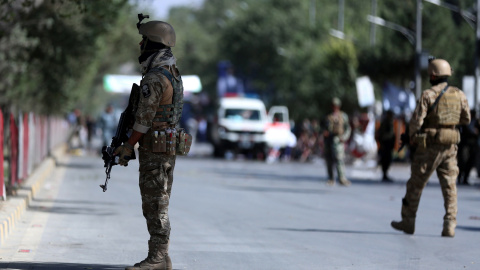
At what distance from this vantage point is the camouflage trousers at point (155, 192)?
7.91 metres

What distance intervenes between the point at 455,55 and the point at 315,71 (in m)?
11.1

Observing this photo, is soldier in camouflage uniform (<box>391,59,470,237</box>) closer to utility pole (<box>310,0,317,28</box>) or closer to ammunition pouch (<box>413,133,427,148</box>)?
ammunition pouch (<box>413,133,427,148</box>)

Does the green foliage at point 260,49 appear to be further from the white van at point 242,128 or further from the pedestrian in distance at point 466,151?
the pedestrian in distance at point 466,151

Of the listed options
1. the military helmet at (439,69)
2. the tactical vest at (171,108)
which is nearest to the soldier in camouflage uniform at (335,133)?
the military helmet at (439,69)

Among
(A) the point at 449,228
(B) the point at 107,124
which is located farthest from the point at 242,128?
(A) the point at 449,228

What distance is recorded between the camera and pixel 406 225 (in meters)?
11.6

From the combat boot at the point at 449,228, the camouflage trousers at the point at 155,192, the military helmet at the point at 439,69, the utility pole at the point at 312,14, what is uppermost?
the utility pole at the point at 312,14

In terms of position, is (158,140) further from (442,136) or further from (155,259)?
(442,136)

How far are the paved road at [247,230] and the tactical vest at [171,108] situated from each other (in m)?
1.47

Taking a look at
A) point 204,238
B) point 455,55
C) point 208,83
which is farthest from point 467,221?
point 208,83

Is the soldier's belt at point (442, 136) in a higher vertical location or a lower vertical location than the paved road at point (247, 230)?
higher

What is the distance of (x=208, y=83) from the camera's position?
93.0 m

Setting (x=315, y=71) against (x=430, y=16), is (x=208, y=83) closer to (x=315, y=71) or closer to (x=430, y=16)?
(x=315, y=71)

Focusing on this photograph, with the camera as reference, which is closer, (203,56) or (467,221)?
(467,221)
